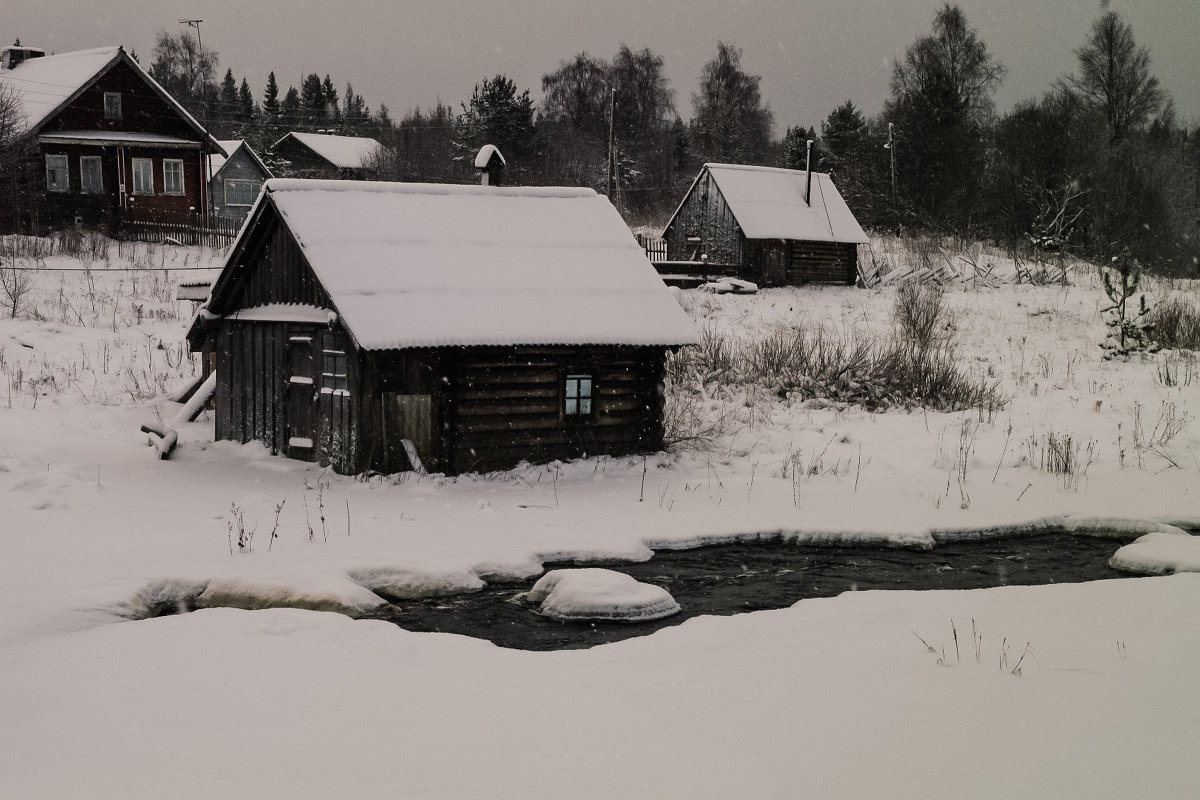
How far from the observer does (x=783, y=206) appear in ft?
108

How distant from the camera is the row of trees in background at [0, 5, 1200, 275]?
40469 millimetres

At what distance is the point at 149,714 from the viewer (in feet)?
17.3

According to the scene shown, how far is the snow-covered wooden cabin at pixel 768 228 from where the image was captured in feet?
104

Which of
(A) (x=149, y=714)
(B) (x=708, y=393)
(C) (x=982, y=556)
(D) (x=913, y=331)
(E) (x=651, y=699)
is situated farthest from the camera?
(D) (x=913, y=331)

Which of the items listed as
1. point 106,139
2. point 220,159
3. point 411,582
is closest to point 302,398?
point 411,582

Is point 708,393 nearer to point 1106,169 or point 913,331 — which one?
point 913,331

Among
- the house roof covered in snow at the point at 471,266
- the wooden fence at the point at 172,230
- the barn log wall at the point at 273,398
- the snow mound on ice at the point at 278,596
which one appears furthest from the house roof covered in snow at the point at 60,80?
the snow mound on ice at the point at 278,596

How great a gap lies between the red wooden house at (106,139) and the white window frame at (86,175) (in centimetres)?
3

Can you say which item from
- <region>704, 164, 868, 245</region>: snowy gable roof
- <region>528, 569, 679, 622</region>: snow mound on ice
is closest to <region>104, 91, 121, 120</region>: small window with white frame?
<region>704, 164, 868, 245</region>: snowy gable roof

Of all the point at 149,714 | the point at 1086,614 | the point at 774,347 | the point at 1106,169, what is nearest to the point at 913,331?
the point at 774,347

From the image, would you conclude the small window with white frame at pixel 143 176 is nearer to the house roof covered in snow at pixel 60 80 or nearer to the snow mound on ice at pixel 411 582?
the house roof covered in snow at pixel 60 80

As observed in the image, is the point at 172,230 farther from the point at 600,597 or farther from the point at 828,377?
the point at 600,597

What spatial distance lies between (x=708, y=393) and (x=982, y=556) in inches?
311

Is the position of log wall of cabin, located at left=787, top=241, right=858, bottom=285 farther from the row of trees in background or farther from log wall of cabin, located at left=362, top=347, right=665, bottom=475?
log wall of cabin, located at left=362, top=347, right=665, bottom=475
